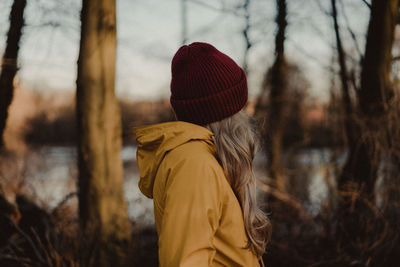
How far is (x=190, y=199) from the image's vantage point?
1066 mm

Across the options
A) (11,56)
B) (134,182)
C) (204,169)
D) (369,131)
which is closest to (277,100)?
(369,131)

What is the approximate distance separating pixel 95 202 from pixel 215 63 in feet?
9.42

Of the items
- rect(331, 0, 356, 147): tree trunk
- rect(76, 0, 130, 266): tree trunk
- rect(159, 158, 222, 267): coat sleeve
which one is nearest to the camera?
rect(159, 158, 222, 267): coat sleeve

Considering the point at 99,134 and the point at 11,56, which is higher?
the point at 11,56

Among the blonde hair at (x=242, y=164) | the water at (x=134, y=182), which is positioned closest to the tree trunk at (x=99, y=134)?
the water at (x=134, y=182)

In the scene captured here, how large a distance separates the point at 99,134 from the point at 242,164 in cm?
269

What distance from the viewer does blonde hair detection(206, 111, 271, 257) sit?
1290mm

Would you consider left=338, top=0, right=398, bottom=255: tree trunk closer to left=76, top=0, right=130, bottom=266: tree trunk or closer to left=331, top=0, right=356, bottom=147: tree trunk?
left=331, top=0, right=356, bottom=147: tree trunk

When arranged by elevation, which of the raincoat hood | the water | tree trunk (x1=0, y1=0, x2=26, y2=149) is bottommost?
the water

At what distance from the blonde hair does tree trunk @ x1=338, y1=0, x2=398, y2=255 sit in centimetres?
287

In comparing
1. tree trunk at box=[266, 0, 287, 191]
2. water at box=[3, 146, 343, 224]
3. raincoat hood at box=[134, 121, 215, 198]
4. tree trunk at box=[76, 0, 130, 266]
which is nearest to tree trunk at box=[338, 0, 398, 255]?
water at box=[3, 146, 343, 224]

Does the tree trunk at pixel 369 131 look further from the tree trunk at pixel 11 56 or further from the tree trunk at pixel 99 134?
the tree trunk at pixel 11 56

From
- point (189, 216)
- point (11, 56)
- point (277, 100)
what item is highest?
point (11, 56)

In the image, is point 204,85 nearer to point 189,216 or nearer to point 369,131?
point 189,216
